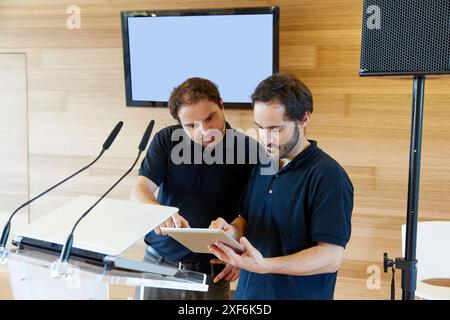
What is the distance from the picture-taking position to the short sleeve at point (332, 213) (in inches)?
62.3

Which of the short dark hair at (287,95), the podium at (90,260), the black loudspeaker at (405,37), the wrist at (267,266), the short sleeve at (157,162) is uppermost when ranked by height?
the black loudspeaker at (405,37)

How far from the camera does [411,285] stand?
184 cm

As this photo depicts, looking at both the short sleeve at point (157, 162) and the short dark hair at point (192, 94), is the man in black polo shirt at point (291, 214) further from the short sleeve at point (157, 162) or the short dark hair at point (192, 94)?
the short sleeve at point (157, 162)

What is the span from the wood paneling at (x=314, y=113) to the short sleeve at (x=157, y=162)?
3.12ft

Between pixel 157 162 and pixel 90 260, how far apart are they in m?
0.99

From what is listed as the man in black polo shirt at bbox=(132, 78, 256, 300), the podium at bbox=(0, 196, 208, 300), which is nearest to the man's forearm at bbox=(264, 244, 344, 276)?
the podium at bbox=(0, 196, 208, 300)

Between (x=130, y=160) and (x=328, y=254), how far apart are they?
80.6 inches

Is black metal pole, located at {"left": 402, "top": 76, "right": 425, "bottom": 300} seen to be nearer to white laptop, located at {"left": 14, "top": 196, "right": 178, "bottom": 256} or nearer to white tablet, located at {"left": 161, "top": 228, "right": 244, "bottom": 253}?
white tablet, located at {"left": 161, "top": 228, "right": 244, "bottom": 253}

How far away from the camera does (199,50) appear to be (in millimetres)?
3127

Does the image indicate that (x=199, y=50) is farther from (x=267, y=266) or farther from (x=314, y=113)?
(x=267, y=266)

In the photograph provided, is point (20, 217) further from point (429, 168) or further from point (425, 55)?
point (425, 55)

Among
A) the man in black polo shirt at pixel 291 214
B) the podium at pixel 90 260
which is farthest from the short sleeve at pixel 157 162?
the podium at pixel 90 260

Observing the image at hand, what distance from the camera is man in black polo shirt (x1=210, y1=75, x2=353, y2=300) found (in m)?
1.58
